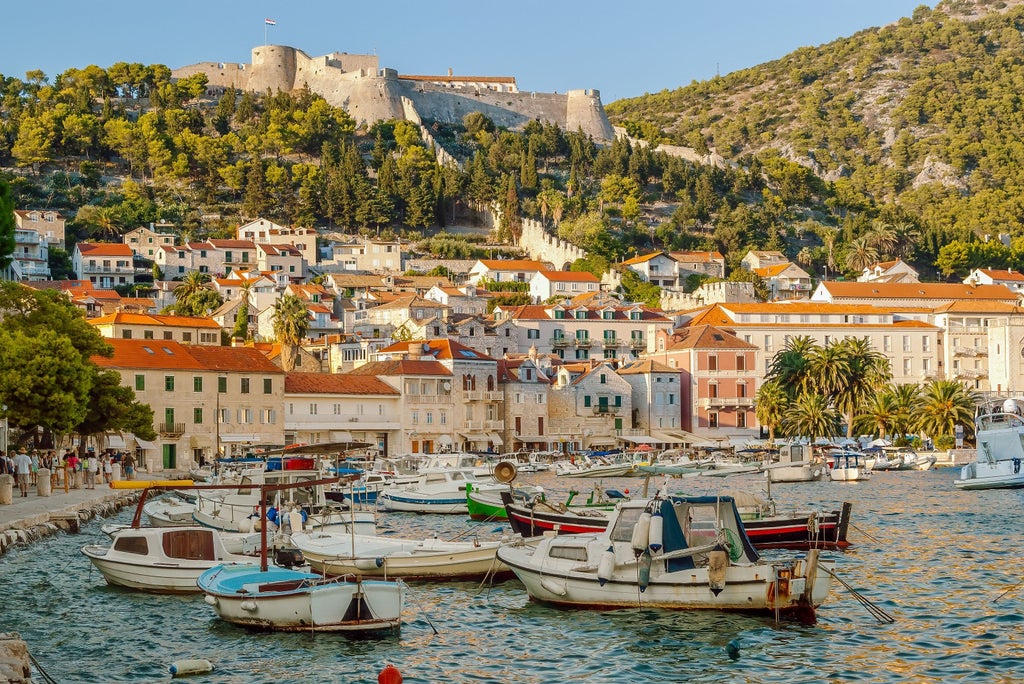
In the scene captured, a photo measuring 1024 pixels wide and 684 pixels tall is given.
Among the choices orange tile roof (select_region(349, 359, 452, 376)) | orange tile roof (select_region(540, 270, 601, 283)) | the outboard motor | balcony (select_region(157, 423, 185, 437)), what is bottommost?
the outboard motor

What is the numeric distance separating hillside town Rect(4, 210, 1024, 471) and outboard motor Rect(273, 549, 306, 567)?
1511 inches

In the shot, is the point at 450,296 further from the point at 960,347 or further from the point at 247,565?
the point at 247,565

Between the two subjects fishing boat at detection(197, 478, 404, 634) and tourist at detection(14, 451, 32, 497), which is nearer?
fishing boat at detection(197, 478, 404, 634)

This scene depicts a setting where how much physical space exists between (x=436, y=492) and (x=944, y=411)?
1757 inches

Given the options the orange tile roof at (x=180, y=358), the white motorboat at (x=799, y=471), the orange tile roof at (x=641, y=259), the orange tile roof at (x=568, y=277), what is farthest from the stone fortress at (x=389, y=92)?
the white motorboat at (x=799, y=471)

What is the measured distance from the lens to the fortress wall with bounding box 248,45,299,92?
176250 millimetres

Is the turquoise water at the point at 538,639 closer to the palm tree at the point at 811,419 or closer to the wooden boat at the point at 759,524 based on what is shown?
the wooden boat at the point at 759,524

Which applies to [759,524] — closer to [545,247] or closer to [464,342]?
[464,342]

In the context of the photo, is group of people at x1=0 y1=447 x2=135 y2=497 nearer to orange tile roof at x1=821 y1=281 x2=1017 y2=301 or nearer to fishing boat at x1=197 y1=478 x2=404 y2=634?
fishing boat at x1=197 y1=478 x2=404 y2=634

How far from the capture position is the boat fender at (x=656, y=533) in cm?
2234

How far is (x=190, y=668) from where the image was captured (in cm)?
1912

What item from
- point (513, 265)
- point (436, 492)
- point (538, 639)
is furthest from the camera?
point (513, 265)

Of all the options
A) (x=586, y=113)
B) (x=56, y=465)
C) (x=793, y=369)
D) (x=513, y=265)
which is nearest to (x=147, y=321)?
(x=56, y=465)

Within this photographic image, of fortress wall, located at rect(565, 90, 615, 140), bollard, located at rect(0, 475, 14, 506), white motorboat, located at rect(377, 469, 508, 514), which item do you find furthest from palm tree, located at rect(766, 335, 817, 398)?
fortress wall, located at rect(565, 90, 615, 140)
